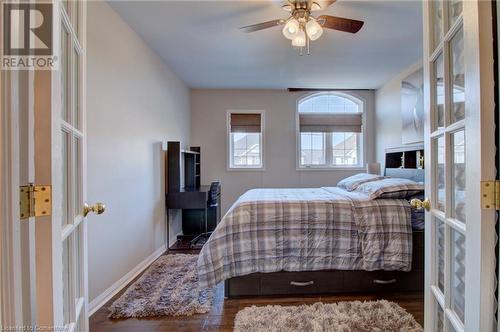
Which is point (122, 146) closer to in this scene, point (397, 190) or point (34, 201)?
point (34, 201)

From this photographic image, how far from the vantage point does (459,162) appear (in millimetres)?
1029

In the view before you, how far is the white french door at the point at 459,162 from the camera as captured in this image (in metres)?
0.80

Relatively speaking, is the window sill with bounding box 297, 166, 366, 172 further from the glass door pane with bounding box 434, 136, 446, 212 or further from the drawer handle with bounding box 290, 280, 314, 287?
the glass door pane with bounding box 434, 136, 446, 212

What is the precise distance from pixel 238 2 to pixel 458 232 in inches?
93.5

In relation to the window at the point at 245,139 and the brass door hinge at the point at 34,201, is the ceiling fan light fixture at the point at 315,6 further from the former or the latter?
the window at the point at 245,139

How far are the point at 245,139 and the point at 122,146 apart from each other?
2947mm

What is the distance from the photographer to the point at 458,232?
3.27 ft

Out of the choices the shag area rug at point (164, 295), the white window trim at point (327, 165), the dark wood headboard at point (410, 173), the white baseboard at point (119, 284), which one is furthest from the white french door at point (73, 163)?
the white window trim at point (327, 165)

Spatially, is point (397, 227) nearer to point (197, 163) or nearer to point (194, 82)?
point (197, 163)

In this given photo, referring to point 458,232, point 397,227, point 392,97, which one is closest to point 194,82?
point 392,97

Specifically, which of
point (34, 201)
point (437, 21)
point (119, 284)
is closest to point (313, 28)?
point (437, 21)

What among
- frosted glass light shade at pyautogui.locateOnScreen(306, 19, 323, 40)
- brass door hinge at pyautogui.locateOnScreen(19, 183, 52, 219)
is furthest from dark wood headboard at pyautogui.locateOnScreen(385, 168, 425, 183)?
brass door hinge at pyautogui.locateOnScreen(19, 183, 52, 219)

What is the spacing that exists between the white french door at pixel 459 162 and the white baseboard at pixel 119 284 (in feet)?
7.47

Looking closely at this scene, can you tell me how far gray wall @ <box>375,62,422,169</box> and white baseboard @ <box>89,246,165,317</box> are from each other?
3893mm
